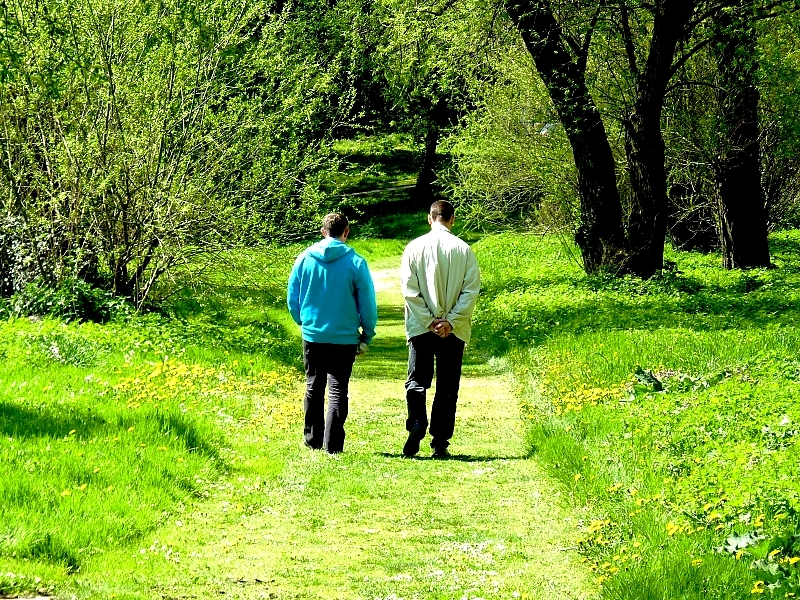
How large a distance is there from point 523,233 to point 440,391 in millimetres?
16420

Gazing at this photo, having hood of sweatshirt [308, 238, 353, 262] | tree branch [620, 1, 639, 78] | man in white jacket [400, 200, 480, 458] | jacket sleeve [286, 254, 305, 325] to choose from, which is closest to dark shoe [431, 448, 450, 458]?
man in white jacket [400, 200, 480, 458]

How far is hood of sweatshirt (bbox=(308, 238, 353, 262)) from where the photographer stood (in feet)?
31.4

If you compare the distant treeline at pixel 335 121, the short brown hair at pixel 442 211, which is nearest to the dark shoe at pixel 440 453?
the short brown hair at pixel 442 211

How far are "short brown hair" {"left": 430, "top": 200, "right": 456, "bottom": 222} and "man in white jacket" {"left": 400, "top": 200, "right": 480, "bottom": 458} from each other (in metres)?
0.12

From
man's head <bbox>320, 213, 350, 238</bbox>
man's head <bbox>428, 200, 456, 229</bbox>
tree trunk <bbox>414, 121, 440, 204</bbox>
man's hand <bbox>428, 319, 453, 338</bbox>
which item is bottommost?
tree trunk <bbox>414, 121, 440, 204</bbox>

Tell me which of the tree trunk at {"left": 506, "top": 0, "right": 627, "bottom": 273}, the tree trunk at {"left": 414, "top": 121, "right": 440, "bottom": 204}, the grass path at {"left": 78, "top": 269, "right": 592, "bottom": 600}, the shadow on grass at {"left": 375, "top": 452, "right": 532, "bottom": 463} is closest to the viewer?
the grass path at {"left": 78, "top": 269, "right": 592, "bottom": 600}

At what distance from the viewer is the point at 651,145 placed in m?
19.8

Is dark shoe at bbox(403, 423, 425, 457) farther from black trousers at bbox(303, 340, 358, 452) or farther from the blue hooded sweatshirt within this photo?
the blue hooded sweatshirt

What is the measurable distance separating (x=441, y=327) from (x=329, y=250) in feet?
3.82

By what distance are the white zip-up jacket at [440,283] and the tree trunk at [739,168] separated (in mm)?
11958

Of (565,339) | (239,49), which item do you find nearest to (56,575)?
(565,339)

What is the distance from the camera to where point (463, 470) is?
354 inches

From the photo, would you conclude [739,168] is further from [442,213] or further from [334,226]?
[334,226]

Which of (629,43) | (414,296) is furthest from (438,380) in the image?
(629,43)
